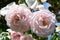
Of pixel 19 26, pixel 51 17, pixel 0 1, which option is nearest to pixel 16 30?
pixel 19 26

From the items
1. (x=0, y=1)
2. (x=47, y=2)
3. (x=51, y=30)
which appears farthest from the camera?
(x=0, y=1)

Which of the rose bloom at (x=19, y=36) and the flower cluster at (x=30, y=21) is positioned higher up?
the flower cluster at (x=30, y=21)

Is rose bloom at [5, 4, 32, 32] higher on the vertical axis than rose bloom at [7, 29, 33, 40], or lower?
higher

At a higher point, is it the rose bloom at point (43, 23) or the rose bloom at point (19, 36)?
the rose bloom at point (43, 23)

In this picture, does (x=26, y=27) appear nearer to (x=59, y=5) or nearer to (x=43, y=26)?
(x=43, y=26)
